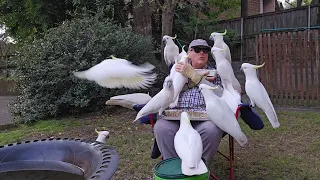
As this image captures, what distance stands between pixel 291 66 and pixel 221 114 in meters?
4.68

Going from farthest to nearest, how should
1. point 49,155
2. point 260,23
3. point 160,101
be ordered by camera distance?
point 260,23, point 160,101, point 49,155

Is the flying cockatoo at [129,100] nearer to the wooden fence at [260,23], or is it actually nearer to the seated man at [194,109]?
the seated man at [194,109]

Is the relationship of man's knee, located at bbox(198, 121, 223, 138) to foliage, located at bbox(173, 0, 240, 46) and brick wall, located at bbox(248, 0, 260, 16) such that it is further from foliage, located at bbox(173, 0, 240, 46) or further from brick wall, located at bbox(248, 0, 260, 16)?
brick wall, located at bbox(248, 0, 260, 16)

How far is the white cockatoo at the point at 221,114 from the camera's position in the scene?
2.19 m

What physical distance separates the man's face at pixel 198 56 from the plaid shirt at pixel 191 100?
200mm

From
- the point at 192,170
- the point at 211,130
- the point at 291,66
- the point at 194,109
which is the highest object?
the point at 291,66

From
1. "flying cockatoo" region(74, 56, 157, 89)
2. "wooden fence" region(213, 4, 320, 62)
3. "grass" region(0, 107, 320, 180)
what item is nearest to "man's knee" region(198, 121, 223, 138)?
"flying cockatoo" region(74, 56, 157, 89)

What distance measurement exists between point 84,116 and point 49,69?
99cm

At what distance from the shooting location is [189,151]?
6.18ft

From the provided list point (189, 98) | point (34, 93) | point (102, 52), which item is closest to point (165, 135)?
point (189, 98)

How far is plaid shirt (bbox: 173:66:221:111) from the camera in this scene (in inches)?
107

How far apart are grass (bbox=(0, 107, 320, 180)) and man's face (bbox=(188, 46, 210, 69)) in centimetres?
107

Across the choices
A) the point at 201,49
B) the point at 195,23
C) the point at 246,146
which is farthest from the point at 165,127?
the point at 195,23

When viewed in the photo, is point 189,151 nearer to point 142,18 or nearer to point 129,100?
point 129,100
